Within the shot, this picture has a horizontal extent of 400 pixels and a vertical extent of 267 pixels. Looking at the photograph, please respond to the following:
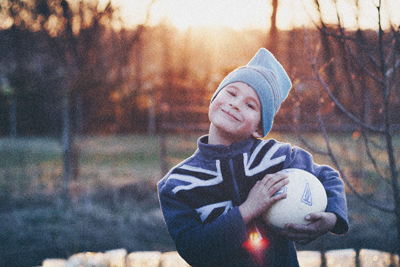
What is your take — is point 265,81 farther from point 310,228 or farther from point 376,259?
point 376,259

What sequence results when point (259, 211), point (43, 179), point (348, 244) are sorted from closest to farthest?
point (259, 211)
point (348, 244)
point (43, 179)

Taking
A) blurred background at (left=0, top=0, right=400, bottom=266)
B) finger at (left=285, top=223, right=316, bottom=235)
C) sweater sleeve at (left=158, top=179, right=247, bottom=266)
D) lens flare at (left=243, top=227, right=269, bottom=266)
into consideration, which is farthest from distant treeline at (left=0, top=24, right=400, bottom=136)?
sweater sleeve at (left=158, top=179, right=247, bottom=266)

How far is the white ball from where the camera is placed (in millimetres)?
1723

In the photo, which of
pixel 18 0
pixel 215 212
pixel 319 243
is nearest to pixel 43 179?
pixel 18 0

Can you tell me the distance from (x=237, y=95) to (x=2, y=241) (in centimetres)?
403

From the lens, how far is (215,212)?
178cm

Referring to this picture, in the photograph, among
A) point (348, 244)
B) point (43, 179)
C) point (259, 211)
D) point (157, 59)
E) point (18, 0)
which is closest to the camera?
point (259, 211)

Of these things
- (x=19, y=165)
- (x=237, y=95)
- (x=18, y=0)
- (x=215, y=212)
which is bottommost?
(x=19, y=165)

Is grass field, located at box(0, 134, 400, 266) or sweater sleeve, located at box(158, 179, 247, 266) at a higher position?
sweater sleeve, located at box(158, 179, 247, 266)

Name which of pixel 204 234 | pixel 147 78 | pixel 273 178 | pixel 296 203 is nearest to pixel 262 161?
pixel 273 178

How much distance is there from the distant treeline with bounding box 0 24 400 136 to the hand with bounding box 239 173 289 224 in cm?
147

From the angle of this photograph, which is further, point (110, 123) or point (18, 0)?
point (110, 123)

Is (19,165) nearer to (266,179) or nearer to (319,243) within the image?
(319,243)

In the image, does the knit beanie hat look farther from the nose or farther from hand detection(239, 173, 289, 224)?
hand detection(239, 173, 289, 224)
